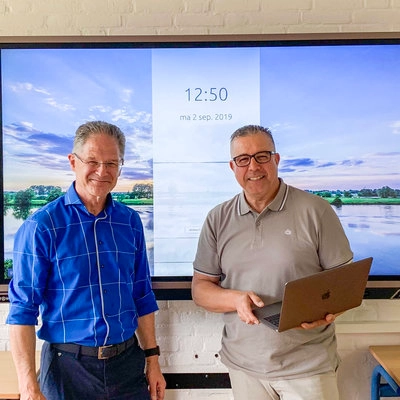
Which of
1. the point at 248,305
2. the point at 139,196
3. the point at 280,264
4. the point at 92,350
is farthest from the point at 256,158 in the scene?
the point at 92,350

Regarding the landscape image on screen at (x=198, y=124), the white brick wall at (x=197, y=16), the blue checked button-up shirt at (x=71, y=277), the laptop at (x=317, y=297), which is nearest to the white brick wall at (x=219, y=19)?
the white brick wall at (x=197, y=16)

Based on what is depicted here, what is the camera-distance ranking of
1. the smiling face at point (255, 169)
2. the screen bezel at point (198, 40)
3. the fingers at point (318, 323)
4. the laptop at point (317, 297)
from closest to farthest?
the laptop at point (317, 297)
the fingers at point (318, 323)
the smiling face at point (255, 169)
the screen bezel at point (198, 40)

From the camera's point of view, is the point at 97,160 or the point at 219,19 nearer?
the point at 97,160

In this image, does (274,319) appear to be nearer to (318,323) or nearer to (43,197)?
(318,323)

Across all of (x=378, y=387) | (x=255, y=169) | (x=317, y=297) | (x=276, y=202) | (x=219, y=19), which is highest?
(x=219, y=19)

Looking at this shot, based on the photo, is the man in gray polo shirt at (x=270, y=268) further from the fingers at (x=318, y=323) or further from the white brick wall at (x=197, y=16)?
the white brick wall at (x=197, y=16)

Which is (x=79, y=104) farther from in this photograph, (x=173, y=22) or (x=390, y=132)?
(x=390, y=132)

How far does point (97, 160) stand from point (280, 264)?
69 centimetres

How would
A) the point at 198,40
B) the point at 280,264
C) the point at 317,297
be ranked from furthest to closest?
1. the point at 198,40
2. the point at 280,264
3. the point at 317,297

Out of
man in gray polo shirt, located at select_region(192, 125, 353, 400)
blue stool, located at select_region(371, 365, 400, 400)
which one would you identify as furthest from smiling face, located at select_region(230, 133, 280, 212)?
blue stool, located at select_region(371, 365, 400, 400)

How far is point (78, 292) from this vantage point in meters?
1.43

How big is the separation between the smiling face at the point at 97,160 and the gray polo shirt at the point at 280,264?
0.47 meters

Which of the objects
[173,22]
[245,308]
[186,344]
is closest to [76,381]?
[245,308]

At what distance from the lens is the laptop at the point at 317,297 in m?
1.31
